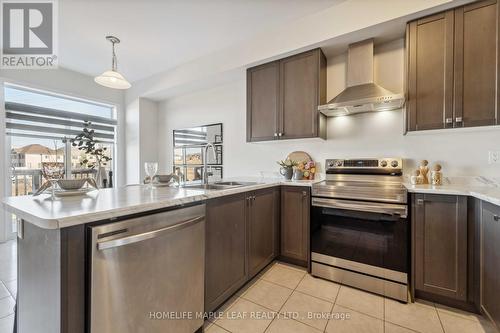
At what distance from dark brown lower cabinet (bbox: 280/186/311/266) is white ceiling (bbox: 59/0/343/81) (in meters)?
1.89

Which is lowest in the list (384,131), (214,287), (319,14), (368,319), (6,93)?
(368,319)

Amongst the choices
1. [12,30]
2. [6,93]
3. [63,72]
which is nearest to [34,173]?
[6,93]

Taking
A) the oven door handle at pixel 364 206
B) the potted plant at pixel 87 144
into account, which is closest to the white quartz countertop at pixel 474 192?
the oven door handle at pixel 364 206

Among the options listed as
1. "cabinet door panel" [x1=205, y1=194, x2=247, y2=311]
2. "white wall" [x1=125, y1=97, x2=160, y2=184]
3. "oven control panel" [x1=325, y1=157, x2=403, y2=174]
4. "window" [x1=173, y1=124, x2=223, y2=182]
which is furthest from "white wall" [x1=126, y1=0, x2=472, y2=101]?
"cabinet door panel" [x1=205, y1=194, x2=247, y2=311]

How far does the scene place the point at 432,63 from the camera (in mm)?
1925

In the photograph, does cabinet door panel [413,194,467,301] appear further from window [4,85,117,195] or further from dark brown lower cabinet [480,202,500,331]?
window [4,85,117,195]

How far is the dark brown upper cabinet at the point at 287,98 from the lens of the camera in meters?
2.48

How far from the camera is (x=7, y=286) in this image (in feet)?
6.49

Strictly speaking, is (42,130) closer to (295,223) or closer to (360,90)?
(295,223)

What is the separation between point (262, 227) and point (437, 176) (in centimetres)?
166

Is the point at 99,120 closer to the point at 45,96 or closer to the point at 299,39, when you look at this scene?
the point at 45,96

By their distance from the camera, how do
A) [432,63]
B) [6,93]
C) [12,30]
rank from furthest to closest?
[6,93] < [12,30] < [432,63]

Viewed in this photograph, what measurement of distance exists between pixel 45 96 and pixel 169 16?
2.73 metres

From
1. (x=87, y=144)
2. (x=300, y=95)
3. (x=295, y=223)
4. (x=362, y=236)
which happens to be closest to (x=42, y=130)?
(x=87, y=144)
